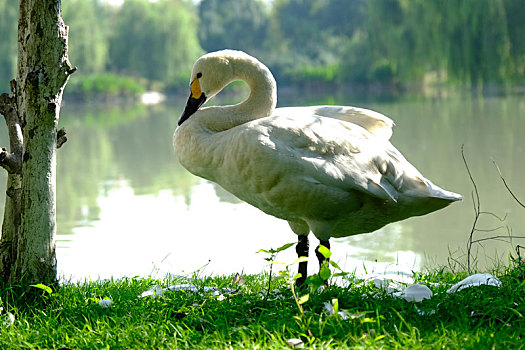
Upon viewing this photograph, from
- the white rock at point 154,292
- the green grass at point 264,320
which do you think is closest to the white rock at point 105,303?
the green grass at point 264,320

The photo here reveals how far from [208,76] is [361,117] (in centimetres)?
92

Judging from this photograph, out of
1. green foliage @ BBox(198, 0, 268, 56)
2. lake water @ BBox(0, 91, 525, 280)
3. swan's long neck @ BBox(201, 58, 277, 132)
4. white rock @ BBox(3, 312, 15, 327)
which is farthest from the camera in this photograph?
green foliage @ BBox(198, 0, 268, 56)

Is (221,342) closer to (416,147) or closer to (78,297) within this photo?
(78,297)

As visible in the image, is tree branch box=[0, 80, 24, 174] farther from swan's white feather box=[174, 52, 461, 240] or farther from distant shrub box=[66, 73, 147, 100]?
distant shrub box=[66, 73, 147, 100]

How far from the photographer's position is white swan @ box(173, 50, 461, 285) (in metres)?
3.29

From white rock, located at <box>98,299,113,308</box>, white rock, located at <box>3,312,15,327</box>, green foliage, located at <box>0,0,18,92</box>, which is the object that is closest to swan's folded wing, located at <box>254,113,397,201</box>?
white rock, located at <box>98,299,113,308</box>

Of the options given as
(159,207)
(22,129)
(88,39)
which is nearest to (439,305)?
(22,129)

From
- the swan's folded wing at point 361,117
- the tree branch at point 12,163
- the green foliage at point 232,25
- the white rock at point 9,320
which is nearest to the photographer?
the white rock at point 9,320

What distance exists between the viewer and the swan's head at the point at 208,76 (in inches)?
148

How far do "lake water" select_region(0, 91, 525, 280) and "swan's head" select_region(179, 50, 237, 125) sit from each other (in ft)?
3.26

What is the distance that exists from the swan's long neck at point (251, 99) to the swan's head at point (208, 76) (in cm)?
5

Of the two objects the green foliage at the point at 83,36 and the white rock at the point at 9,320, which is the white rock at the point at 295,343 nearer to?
the white rock at the point at 9,320

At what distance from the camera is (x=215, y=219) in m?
7.84

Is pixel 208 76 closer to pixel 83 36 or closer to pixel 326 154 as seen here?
pixel 326 154
